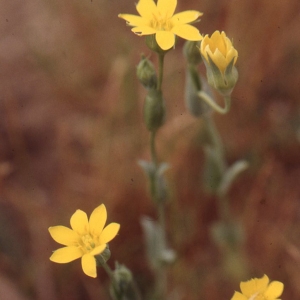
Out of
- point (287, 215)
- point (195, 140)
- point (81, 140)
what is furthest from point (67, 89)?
point (287, 215)

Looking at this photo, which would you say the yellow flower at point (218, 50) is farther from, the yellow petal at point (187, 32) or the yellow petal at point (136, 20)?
the yellow petal at point (136, 20)

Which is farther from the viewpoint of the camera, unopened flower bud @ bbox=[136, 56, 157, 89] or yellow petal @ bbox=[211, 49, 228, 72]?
unopened flower bud @ bbox=[136, 56, 157, 89]

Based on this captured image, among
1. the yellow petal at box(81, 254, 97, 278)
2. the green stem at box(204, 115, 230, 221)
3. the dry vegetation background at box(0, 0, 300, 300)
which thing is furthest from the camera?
the dry vegetation background at box(0, 0, 300, 300)

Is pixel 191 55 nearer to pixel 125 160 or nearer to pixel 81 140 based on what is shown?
pixel 125 160

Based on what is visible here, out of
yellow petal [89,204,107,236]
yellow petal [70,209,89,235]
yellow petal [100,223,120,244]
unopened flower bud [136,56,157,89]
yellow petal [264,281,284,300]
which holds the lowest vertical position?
yellow petal [264,281,284,300]

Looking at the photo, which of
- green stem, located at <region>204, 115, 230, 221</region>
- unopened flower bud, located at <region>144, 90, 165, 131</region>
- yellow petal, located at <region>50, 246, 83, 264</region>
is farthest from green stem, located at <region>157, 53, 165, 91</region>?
yellow petal, located at <region>50, 246, 83, 264</region>

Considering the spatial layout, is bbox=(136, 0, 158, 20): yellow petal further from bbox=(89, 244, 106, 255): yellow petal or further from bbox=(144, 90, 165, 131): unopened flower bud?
bbox=(89, 244, 106, 255): yellow petal

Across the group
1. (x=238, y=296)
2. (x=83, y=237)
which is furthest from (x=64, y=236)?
(x=238, y=296)

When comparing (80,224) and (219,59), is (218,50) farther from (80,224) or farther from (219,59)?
(80,224)
